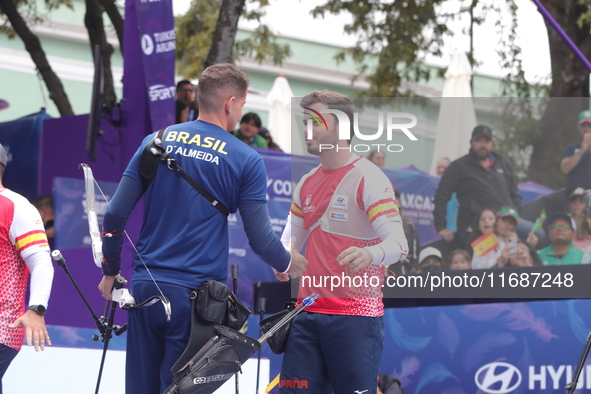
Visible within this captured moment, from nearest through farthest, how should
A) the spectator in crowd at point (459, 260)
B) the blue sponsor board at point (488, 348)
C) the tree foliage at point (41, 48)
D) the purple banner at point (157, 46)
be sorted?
the blue sponsor board at point (488, 348) < the spectator in crowd at point (459, 260) < the purple banner at point (157, 46) < the tree foliage at point (41, 48)

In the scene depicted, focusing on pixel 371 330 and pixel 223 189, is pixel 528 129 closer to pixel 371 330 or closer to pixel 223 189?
pixel 371 330

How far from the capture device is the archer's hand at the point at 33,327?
152 inches

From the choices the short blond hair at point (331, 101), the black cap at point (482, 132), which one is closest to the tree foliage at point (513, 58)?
the black cap at point (482, 132)

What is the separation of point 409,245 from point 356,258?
1931 millimetres

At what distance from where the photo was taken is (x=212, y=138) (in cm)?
385

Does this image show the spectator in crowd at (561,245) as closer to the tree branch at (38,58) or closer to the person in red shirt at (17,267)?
the person in red shirt at (17,267)

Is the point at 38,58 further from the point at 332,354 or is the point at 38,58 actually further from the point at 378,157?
the point at 332,354

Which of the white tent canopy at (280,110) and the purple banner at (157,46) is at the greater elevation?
the purple banner at (157,46)

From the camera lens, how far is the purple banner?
800 cm

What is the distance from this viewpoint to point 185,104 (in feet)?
29.1

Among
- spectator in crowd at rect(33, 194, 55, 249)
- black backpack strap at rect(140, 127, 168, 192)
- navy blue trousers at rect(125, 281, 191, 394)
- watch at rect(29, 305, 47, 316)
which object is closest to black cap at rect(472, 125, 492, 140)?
black backpack strap at rect(140, 127, 168, 192)

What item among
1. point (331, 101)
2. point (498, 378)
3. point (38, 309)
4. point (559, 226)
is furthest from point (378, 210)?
point (559, 226)

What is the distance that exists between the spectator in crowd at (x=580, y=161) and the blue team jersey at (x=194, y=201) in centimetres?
351

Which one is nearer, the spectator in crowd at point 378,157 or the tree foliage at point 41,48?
the spectator in crowd at point 378,157
